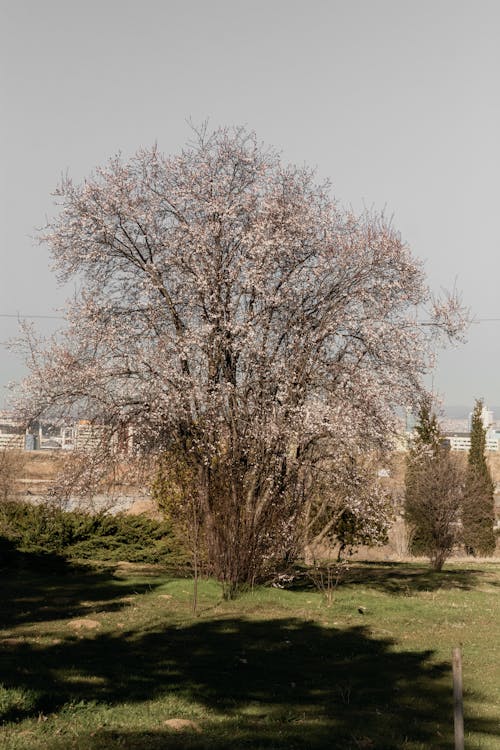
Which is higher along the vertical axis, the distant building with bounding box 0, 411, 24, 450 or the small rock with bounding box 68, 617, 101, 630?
the distant building with bounding box 0, 411, 24, 450

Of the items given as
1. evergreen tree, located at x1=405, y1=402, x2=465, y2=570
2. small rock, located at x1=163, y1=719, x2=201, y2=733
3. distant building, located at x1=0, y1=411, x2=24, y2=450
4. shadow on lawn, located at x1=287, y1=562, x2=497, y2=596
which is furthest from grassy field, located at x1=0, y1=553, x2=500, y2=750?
evergreen tree, located at x1=405, y1=402, x2=465, y2=570

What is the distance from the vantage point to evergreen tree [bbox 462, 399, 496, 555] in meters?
31.2

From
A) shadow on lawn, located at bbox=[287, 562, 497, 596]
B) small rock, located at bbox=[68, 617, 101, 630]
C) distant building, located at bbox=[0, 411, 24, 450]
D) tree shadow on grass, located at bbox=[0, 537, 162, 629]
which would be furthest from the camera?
shadow on lawn, located at bbox=[287, 562, 497, 596]

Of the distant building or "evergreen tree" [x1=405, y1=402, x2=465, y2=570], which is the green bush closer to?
the distant building

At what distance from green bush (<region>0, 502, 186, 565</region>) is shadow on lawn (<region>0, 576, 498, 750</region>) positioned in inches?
389

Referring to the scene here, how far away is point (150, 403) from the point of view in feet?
62.2

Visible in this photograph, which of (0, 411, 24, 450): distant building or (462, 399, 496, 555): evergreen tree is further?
(462, 399, 496, 555): evergreen tree

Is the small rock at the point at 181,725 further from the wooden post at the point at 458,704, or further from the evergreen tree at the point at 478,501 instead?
the evergreen tree at the point at 478,501

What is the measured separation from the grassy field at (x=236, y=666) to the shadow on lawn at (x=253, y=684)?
0.03 m

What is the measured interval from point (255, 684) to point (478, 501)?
890 inches

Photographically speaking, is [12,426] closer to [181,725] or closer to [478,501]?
[181,725]

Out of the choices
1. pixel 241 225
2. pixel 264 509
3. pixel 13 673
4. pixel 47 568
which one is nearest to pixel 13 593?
pixel 47 568

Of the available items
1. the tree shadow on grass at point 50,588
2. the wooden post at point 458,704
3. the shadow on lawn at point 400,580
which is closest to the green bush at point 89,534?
the tree shadow on grass at point 50,588

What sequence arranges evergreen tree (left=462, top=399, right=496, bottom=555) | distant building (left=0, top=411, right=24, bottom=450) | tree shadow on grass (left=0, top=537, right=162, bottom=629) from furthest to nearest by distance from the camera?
evergreen tree (left=462, top=399, right=496, bottom=555) → distant building (left=0, top=411, right=24, bottom=450) → tree shadow on grass (left=0, top=537, right=162, bottom=629)
